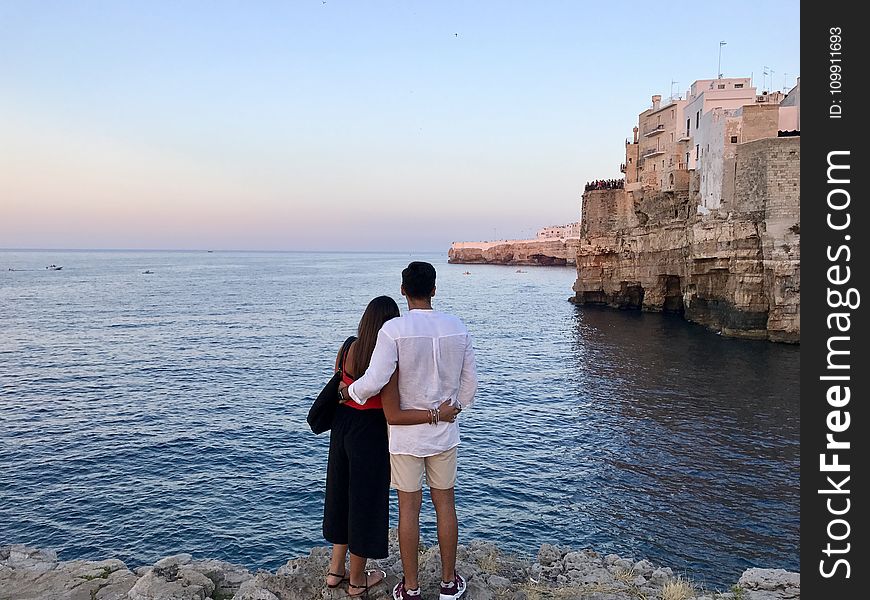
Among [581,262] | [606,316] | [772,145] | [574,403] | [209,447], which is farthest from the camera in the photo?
[581,262]

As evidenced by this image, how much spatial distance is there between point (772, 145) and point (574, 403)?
Answer: 19.4m

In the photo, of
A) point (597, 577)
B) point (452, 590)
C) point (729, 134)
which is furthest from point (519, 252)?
point (452, 590)

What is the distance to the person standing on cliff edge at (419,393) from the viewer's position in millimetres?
4793

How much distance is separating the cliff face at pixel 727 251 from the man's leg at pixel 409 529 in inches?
1296

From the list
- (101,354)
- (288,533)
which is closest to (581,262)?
(101,354)

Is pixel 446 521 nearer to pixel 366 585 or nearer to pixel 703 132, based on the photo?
pixel 366 585

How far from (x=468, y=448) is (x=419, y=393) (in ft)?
48.0

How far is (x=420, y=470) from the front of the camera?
16.7 feet

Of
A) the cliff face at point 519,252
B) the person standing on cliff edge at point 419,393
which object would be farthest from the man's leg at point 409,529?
the cliff face at point 519,252

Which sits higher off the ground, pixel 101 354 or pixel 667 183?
pixel 667 183

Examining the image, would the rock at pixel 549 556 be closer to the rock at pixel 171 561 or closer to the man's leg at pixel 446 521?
the man's leg at pixel 446 521

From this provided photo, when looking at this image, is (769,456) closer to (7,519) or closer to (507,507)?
(507,507)

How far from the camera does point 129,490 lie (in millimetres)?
15641

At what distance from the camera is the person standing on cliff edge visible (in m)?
4.79
